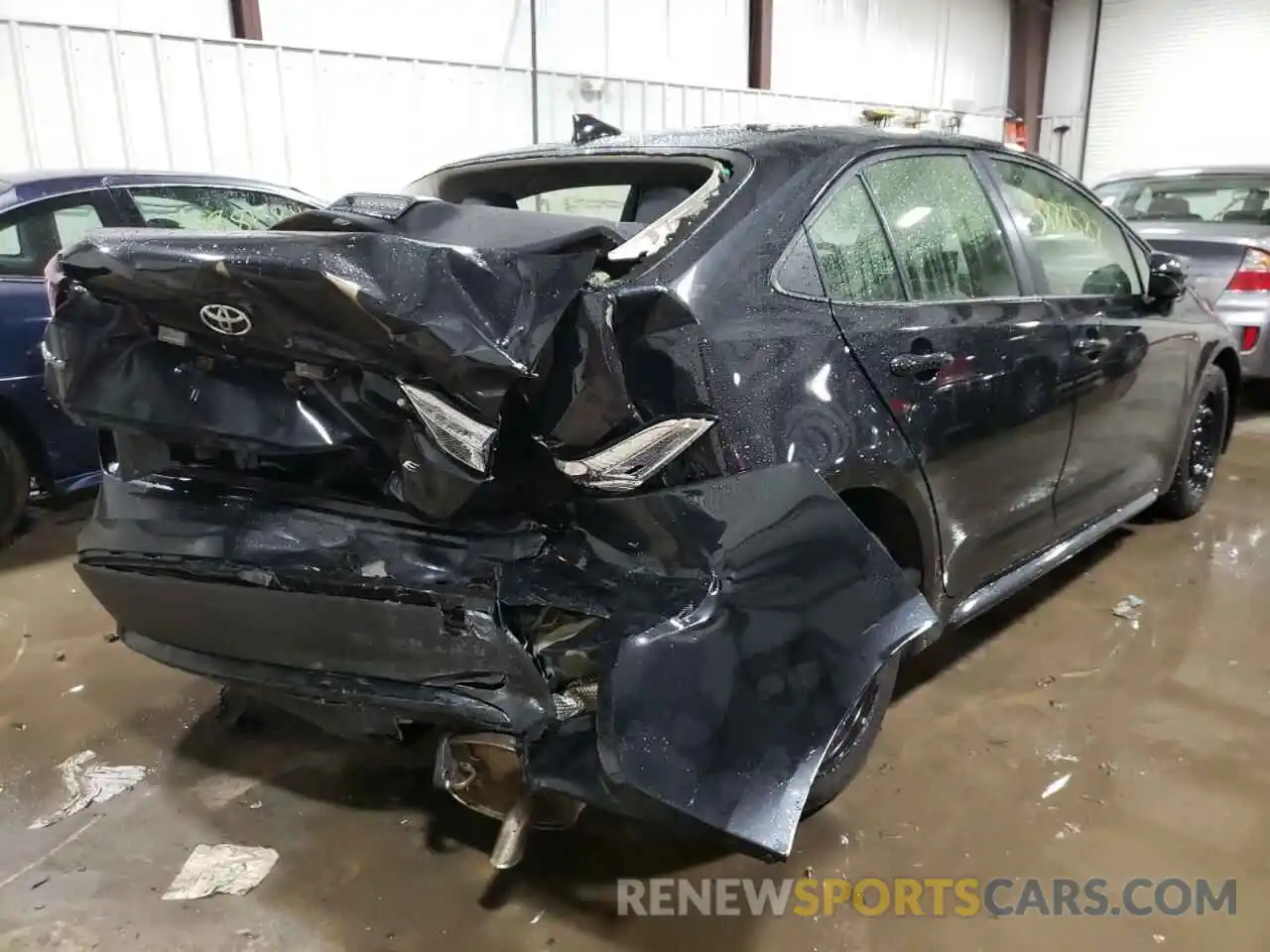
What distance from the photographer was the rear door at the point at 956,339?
6.69ft

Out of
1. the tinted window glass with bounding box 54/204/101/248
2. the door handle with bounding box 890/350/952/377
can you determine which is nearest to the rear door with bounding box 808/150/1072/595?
the door handle with bounding box 890/350/952/377

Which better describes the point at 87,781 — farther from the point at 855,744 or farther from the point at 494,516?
the point at 855,744

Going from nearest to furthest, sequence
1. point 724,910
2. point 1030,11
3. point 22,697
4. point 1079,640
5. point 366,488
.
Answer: point 366,488 → point 724,910 → point 22,697 → point 1079,640 → point 1030,11

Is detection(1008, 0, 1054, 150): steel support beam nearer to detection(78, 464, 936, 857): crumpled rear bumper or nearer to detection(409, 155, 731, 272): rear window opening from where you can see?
detection(409, 155, 731, 272): rear window opening

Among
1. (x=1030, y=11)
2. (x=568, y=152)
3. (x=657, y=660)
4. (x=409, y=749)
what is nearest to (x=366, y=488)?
(x=657, y=660)

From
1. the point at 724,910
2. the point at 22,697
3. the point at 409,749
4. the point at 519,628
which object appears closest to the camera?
the point at 519,628

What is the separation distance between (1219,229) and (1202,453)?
2.44 meters

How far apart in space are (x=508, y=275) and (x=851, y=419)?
777 millimetres

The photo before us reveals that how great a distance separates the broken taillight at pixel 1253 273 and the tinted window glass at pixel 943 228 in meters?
3.74

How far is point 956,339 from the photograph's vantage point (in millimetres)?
2199

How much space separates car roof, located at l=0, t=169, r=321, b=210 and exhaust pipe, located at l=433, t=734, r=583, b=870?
3212mm

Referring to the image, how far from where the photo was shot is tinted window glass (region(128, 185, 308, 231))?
13.6 ft

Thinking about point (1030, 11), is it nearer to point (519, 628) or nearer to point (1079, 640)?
point (1079, 640)

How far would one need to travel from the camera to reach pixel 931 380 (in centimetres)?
211
